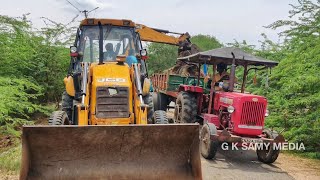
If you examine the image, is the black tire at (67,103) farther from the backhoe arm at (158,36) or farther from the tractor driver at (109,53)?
the backhoe arm at (158,36)

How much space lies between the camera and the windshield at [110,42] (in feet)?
23.5

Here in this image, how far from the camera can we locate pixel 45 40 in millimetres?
13758

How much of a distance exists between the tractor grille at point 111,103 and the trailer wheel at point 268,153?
3.26 m

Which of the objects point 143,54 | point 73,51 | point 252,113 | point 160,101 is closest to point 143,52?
point 143,54

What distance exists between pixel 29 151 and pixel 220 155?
4.73 m

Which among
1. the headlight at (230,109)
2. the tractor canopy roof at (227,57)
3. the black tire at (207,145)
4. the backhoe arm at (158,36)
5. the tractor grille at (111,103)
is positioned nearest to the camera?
the tractor grille at (111,103)

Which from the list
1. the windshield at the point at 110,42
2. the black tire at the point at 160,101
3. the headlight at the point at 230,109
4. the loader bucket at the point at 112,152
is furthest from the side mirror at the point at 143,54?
the black tire at the point at 160,101

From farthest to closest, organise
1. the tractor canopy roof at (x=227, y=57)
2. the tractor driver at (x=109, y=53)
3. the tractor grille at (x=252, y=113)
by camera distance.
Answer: the tractor canopy roof at (x=227, y=57)
the tractor grille at (x=252, y=113)
the tractor driver at (x=109, y=53)

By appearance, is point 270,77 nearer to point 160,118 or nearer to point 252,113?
point 252,113

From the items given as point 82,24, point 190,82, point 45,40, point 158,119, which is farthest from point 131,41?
point 45,40

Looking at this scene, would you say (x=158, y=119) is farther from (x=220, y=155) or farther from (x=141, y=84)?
(x=220, y=155)

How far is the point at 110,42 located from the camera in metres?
7.22

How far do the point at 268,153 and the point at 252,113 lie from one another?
2.85 ft

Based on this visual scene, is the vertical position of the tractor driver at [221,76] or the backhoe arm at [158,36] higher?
the backhoe arm at [158,36]
